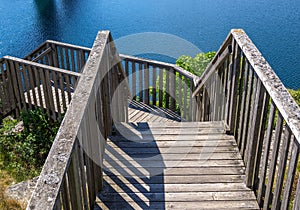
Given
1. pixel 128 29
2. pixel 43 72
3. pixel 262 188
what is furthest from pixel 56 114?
pixel 128 29

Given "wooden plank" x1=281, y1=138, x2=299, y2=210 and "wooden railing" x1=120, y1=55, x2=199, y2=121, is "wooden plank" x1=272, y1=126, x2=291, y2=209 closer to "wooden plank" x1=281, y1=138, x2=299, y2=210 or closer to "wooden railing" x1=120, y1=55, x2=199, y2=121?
"wooden plank" x1=281, y1=138, x2=299, y2=210

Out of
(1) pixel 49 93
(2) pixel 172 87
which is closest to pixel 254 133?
(2) pixel 172 87

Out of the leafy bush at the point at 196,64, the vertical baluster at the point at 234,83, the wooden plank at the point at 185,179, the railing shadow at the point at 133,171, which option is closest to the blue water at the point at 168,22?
the leafy bush at the point at 196,64

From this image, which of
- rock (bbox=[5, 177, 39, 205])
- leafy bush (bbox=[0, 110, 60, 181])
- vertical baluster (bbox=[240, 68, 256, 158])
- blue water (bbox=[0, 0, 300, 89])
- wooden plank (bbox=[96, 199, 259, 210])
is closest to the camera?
wooden plank (bbox=[96, 199, 259, 210])

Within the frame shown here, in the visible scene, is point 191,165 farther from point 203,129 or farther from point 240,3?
point 240,3

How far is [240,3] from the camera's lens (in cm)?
2428

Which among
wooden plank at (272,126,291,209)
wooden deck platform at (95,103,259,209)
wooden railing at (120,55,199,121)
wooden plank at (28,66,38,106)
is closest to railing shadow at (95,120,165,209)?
wooden deck platform at (95,103,259,209)

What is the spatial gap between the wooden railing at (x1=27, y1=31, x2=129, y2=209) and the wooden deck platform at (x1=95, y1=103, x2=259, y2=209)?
8.4 inches

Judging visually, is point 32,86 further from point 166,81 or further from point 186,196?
point 186,196

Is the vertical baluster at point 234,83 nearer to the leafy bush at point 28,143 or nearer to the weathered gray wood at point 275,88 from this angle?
the weathered gray wood at point 275,88

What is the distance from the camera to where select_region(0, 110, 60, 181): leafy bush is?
6.02 meters

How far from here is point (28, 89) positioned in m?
6.52

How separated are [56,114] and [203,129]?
3285 mm

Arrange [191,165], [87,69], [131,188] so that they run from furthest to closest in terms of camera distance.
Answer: [191,165] < [131,188] < [87,69]
